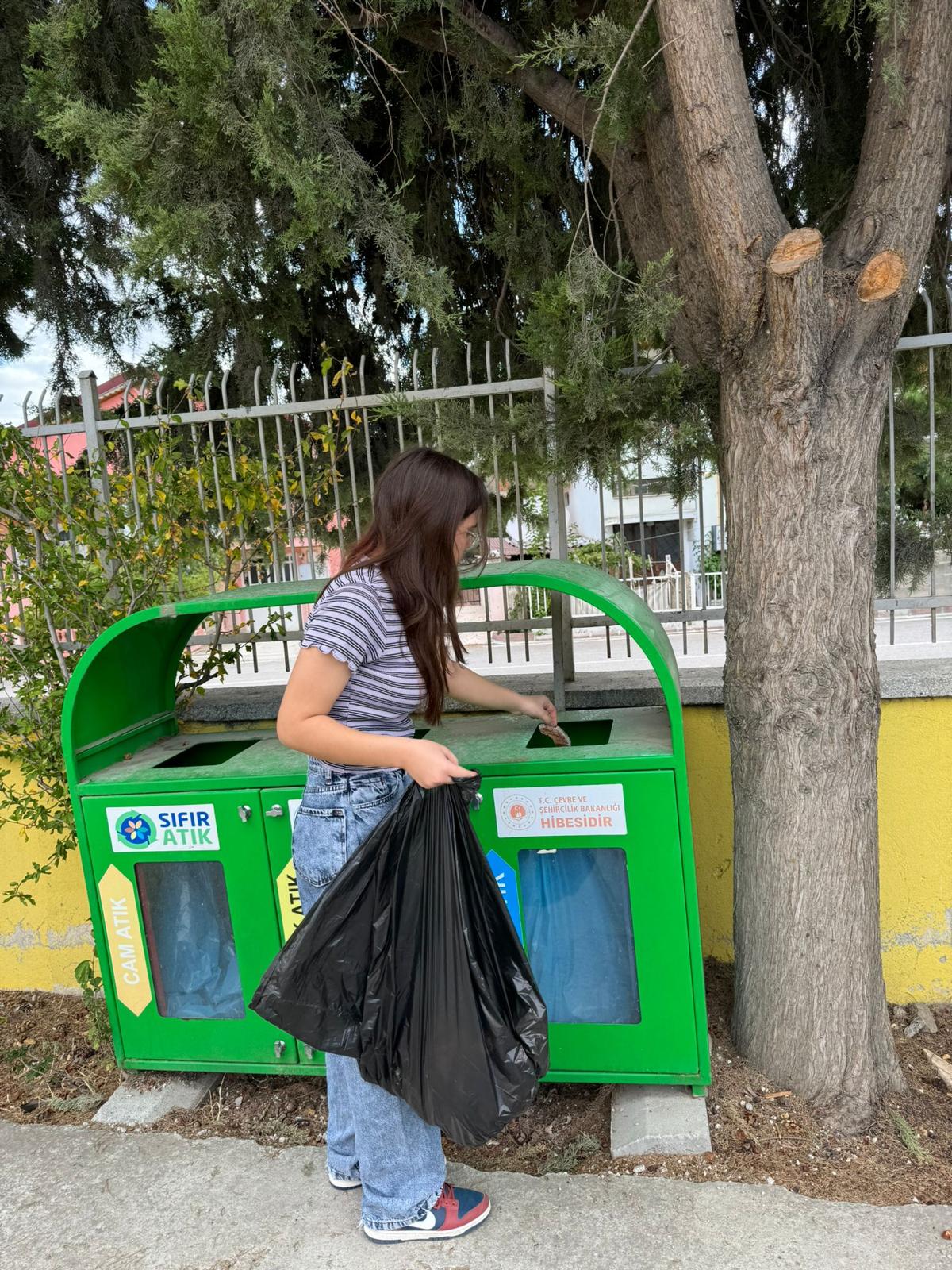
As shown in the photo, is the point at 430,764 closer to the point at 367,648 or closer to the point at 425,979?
the point at 367,648

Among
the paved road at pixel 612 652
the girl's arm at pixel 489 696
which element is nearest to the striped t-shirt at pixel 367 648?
the girl's arm at pixel 489 696

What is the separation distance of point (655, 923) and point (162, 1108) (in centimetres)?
159

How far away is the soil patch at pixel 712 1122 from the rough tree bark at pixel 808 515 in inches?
4.2

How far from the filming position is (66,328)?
4.60 metres

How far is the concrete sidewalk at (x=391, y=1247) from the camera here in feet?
6.64

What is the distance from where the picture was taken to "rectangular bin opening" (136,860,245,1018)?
2688mm

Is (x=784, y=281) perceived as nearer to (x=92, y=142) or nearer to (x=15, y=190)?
(x=92, y=142)

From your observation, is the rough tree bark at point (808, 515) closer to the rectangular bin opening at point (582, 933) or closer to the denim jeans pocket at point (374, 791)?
the rectangular bin opening at point (582, 933)

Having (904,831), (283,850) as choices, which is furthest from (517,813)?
(904,831)

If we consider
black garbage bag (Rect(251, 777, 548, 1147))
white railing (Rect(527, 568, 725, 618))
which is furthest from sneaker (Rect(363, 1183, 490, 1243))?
white railing (Rect(527, 568, 725, 618))

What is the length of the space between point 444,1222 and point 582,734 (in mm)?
1296

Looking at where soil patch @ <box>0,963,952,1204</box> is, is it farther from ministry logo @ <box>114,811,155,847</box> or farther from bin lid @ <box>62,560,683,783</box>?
bin lid @ <box>62,560,683,783</box>

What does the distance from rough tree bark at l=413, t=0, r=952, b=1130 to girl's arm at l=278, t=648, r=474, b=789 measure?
3.57ft

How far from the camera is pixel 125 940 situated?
271 centimetres
